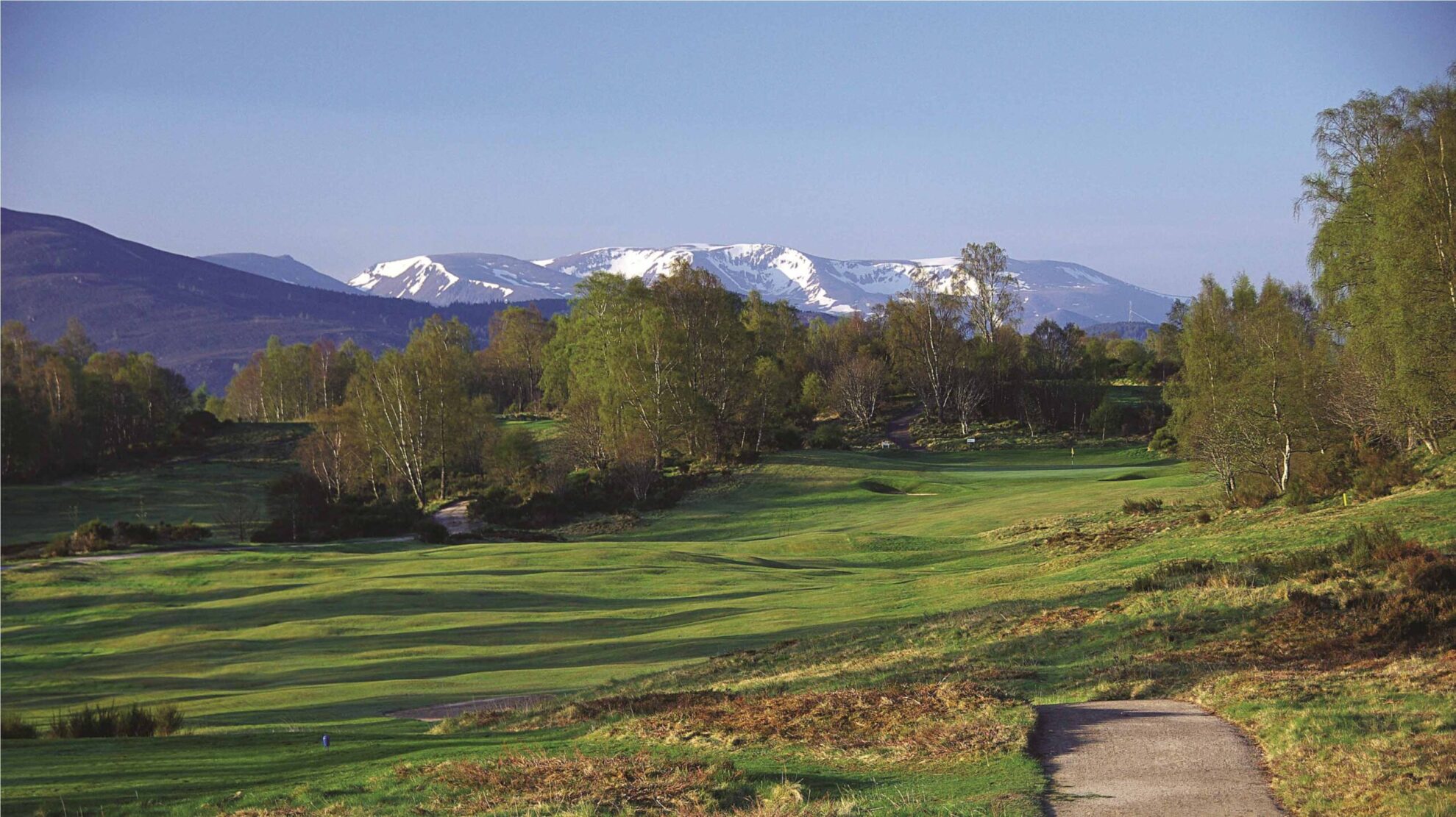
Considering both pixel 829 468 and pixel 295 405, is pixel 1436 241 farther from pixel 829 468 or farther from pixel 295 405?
pixel 295 405

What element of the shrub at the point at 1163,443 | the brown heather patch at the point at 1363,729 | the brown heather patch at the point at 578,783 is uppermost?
the shrub at the point at 1163,443

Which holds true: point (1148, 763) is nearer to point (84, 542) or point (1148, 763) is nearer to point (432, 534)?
point (432, 534)

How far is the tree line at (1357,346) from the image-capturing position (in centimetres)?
3588

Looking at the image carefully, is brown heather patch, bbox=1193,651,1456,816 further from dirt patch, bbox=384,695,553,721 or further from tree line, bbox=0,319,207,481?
tree line, bbox=0,319,207,481

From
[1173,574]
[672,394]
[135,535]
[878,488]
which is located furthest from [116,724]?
[672,394]

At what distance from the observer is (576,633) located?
32.4 meters

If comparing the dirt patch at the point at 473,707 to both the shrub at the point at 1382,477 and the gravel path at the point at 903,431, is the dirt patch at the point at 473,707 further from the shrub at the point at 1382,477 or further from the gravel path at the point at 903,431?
the gravel path at the point at 903,431

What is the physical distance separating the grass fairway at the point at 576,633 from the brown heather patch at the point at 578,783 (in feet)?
1.53

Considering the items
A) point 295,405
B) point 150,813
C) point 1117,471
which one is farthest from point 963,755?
point 295,405

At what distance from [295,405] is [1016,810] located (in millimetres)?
161620

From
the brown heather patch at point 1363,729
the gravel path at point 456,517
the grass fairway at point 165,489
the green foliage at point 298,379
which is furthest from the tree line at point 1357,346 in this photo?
the green foliage at point 298,379

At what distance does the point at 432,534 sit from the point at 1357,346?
45859mm

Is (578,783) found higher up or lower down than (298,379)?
lower down

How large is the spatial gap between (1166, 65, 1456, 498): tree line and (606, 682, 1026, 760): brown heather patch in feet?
82.5
